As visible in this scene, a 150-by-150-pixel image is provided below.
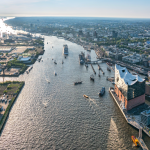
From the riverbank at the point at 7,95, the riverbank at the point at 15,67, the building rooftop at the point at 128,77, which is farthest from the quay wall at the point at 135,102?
the riverbank at the point at 15,67

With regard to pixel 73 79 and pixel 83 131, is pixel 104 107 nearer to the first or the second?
pixel 83 131

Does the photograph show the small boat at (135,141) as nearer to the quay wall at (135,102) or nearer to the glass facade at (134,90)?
the quay wall at (135,102)

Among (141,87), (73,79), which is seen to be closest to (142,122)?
(141,87)

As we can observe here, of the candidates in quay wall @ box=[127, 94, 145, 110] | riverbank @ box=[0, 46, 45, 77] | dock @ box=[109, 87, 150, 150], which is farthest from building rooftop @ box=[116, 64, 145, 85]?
riverbank @ box=[0, 46, 45, 77]

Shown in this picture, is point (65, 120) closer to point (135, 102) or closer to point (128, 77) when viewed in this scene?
point (135, 102)

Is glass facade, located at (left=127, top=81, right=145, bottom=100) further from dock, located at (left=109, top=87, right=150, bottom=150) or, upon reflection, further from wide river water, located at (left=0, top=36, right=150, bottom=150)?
wide river water, located at (left=0, top=36, right=150, bottom=150)
